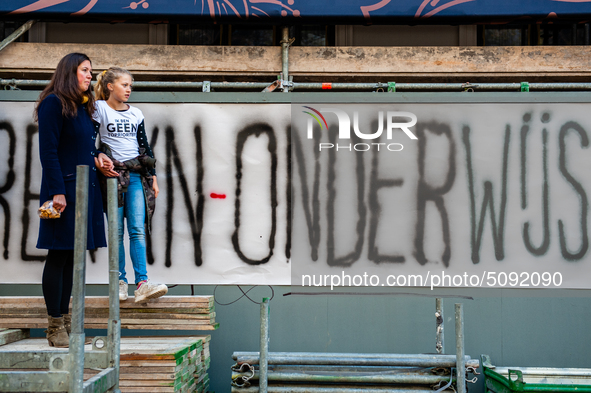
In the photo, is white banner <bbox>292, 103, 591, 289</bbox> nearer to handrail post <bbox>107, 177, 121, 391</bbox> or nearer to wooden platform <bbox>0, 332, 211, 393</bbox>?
wooden platform <bbox>0, 332, 211, 393</bbox>

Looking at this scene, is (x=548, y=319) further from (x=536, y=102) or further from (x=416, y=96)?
(x=416, y=96)

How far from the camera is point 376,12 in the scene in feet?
22.0

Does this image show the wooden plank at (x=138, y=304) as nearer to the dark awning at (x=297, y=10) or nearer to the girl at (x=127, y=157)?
the girl at (x=127, y=157)

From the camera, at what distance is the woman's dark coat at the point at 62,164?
363 cm

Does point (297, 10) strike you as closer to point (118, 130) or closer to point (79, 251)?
point (118, 130)

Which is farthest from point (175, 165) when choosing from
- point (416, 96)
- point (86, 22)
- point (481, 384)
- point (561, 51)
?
point (561, 51)

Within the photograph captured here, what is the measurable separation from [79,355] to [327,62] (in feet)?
18.7

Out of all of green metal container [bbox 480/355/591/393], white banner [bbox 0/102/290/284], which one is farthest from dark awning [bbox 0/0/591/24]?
green metal container [bbox 480/355/591/393]

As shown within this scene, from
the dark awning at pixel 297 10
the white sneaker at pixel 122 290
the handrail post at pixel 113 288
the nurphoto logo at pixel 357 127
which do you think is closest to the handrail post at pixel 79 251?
the handrail post at pixel 113 288

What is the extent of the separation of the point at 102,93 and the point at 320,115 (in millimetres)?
2118

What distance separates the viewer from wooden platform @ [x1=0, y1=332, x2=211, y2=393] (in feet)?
12.0

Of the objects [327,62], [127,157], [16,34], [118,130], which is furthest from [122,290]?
[16,34]

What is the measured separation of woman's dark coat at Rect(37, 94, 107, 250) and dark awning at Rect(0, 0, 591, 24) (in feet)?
10.9

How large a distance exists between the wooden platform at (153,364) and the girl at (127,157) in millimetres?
553
